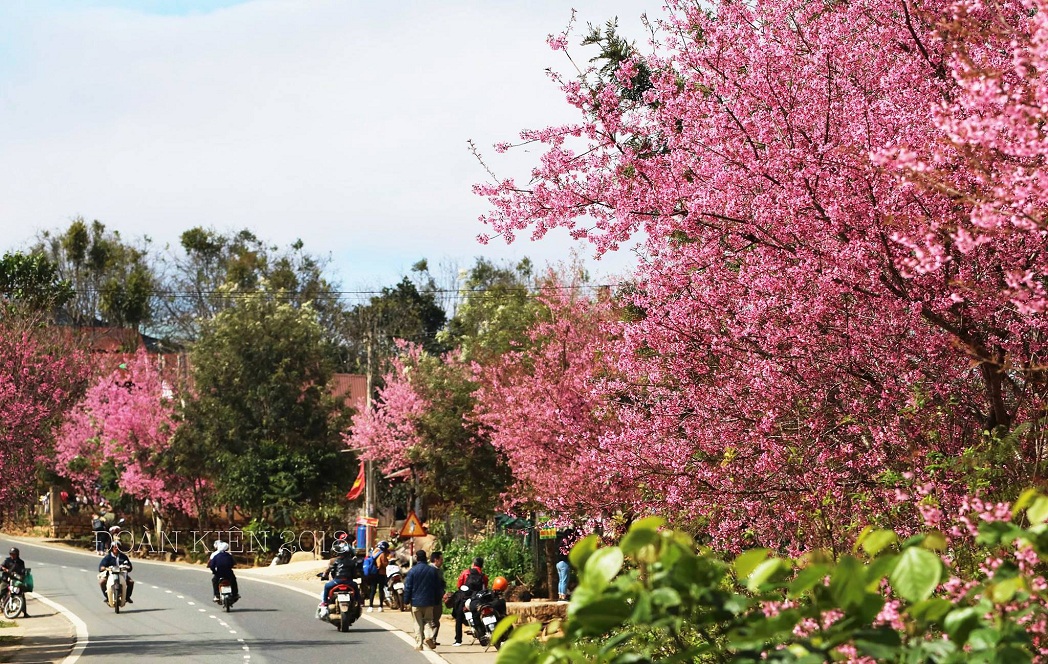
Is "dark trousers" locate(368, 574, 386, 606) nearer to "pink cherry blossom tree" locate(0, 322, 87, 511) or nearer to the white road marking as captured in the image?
the white road marking

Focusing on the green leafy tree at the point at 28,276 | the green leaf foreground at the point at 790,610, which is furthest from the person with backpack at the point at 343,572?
the green leafy tree at the point at 28,276

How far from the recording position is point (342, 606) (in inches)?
907

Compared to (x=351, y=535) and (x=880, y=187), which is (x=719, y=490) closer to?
(x=880, y=187)

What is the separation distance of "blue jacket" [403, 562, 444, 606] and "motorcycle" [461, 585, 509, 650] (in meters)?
0.76

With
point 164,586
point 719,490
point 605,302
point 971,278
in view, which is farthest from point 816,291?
point 164,586

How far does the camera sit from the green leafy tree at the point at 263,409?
151 ft

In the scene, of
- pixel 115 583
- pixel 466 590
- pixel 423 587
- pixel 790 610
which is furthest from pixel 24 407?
pixel 790 610

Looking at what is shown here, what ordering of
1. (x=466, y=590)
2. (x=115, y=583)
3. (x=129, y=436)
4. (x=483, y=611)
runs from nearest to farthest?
(x=483, y=611)
(x=466, y=590)
(x=115, y=583)
(x=129, y=436)

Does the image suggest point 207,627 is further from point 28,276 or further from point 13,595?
point 28,276

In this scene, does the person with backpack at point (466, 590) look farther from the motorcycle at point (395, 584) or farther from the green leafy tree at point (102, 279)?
the green leafy tree at point (102, 279)

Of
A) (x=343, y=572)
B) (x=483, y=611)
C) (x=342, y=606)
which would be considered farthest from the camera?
(x=343, y=572)

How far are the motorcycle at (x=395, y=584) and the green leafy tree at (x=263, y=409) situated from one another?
17.7 metres

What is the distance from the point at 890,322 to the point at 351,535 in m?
40.3

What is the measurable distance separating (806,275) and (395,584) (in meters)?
19.7
